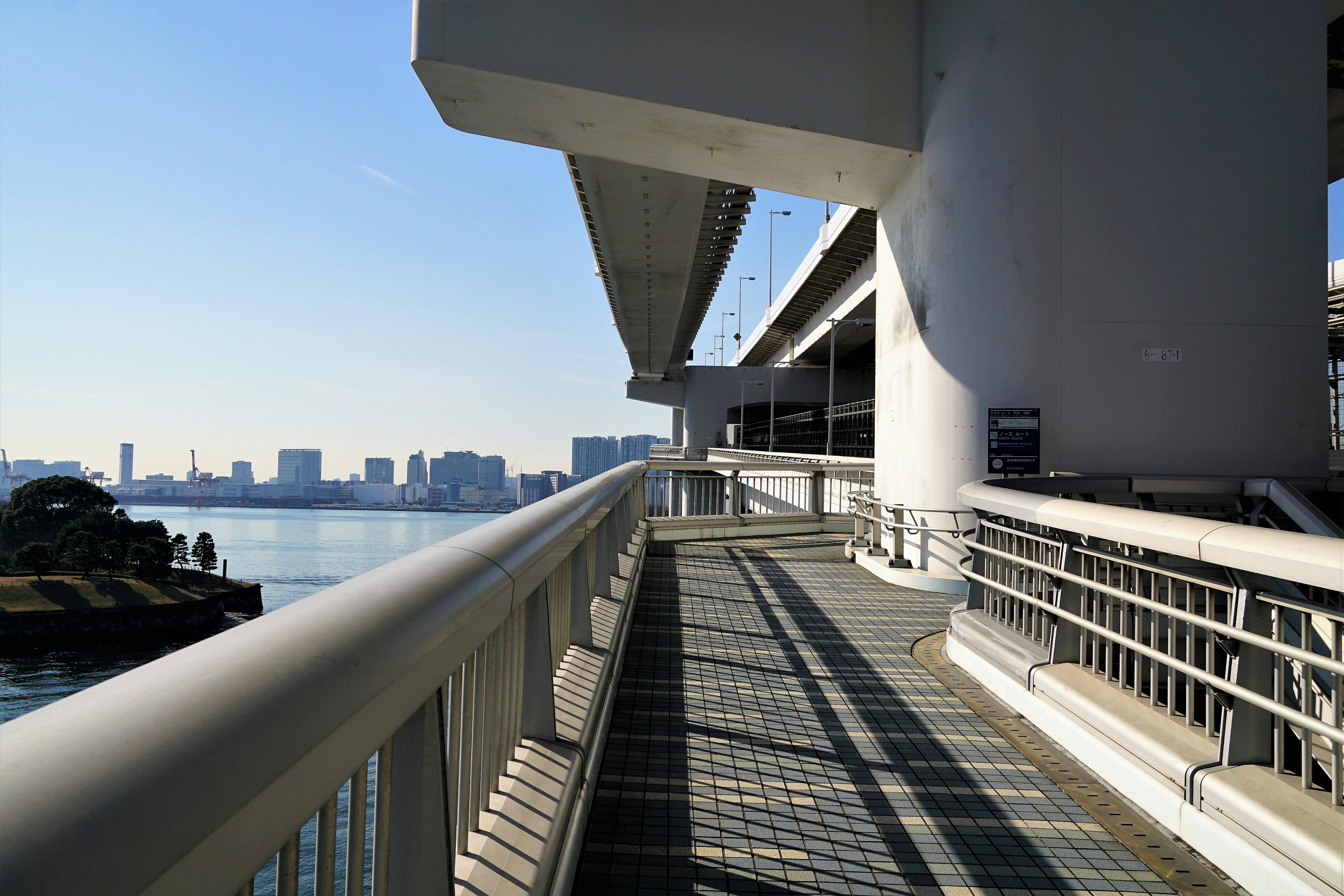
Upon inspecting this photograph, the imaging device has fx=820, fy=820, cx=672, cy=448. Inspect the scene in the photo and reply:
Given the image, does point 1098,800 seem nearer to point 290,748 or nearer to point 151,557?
point 290,748

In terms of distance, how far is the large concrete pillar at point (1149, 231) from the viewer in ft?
30.1

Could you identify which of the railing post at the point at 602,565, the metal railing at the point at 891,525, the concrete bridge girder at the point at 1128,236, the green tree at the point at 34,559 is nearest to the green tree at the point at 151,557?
the green tree at the point at 34,559

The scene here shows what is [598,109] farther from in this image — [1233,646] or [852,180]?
[1233,646]

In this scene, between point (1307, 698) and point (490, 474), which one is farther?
point (490, 474)

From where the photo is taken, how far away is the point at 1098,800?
3.67 metres

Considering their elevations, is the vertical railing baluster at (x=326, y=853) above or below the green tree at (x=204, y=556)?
above

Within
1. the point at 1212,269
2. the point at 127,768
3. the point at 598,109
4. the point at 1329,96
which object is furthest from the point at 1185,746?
the point at 1329,96

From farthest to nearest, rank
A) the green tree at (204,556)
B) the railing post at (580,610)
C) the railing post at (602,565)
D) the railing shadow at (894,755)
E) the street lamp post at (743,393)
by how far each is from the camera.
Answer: the street lamp post at (743,393) < the green tree at (204,556) < the railing post at (602,565) < the railing post at (580,610) < the railing shadow at (894,755)

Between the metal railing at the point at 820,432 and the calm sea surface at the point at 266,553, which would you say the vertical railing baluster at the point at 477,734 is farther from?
the metal railing at the point at 820,432

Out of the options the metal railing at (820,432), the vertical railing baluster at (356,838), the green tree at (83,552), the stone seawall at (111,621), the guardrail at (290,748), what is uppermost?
the metal railing at (820,432)

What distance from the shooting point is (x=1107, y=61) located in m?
9.26

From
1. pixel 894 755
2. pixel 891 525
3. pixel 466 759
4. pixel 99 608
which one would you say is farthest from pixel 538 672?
pixel 891 525

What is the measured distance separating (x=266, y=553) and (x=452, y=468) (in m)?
10.6

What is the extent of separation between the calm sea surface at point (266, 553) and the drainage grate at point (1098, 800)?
283cm
